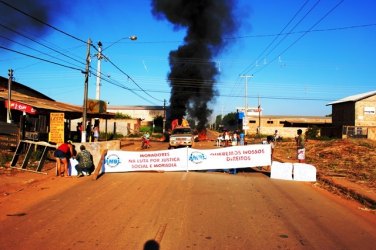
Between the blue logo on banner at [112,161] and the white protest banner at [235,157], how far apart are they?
2972mm

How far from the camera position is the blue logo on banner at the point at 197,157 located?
1594cm

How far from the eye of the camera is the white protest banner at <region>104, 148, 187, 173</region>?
51.6ft

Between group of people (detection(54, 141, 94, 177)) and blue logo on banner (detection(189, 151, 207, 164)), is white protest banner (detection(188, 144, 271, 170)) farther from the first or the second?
group of people (detection(54, 141, 94, 177))

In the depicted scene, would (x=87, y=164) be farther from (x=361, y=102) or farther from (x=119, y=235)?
(x=361, y=102)

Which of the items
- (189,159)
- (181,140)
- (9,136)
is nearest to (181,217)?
(189,159)

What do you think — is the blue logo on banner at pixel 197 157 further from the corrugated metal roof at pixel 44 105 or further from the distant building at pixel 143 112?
the distant building at pixel 143 112

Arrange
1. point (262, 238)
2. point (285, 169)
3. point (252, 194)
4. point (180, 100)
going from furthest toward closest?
1. point (180, 100)
2. point (285, 169)
3. point (252, 194)
4. point (262, 238)

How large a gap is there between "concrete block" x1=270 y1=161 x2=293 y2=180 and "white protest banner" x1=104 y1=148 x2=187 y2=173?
11.3ft

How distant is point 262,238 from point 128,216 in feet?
8.99

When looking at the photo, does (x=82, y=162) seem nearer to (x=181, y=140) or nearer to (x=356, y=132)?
(x=181, y=140)

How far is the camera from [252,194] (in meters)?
10.9

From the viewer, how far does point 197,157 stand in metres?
16.0

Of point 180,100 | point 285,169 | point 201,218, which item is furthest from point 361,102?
point 201,218

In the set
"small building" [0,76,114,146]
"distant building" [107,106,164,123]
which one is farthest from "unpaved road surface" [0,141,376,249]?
"distant building" [107,106,164,123]
